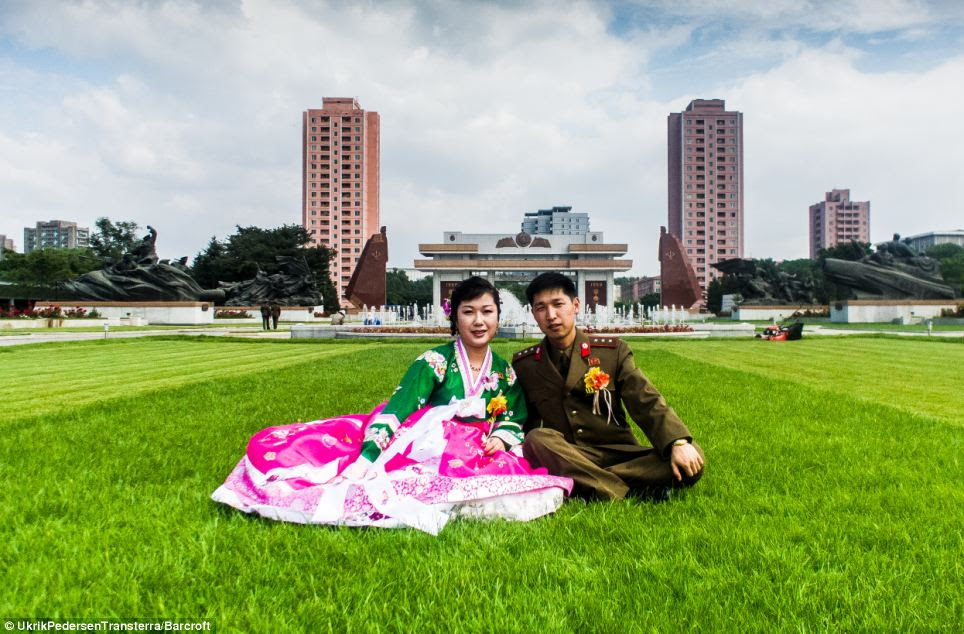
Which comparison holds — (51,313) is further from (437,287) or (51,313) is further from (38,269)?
(437,287)

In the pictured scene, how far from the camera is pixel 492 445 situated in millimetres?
2650

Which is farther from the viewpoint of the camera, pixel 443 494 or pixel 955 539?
pixel 443 494

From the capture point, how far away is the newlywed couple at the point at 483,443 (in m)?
2.34

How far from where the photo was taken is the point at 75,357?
33.3ft

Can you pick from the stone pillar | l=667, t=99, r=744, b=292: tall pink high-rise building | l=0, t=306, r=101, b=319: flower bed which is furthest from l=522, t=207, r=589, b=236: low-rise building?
l=0, t=306, r=101, b=319: flower bed

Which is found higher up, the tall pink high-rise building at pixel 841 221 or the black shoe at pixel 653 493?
the tall pink high-rise building at pixel 841 221

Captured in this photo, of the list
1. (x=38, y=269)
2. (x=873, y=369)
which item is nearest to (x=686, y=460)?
(x=873, y=369)

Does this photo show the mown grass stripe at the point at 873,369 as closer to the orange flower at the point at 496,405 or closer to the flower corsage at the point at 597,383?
the flower corsage at the point at 597,383

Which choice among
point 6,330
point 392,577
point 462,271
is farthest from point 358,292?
point 392,577

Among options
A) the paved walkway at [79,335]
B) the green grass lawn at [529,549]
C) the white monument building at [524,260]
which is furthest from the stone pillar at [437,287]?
the green grass lawn at [529,549]

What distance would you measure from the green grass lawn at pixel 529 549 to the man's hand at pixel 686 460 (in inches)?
6.6

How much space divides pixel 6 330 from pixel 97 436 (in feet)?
71.6

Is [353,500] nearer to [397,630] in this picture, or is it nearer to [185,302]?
[397,630]

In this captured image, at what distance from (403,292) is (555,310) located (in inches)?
2477
